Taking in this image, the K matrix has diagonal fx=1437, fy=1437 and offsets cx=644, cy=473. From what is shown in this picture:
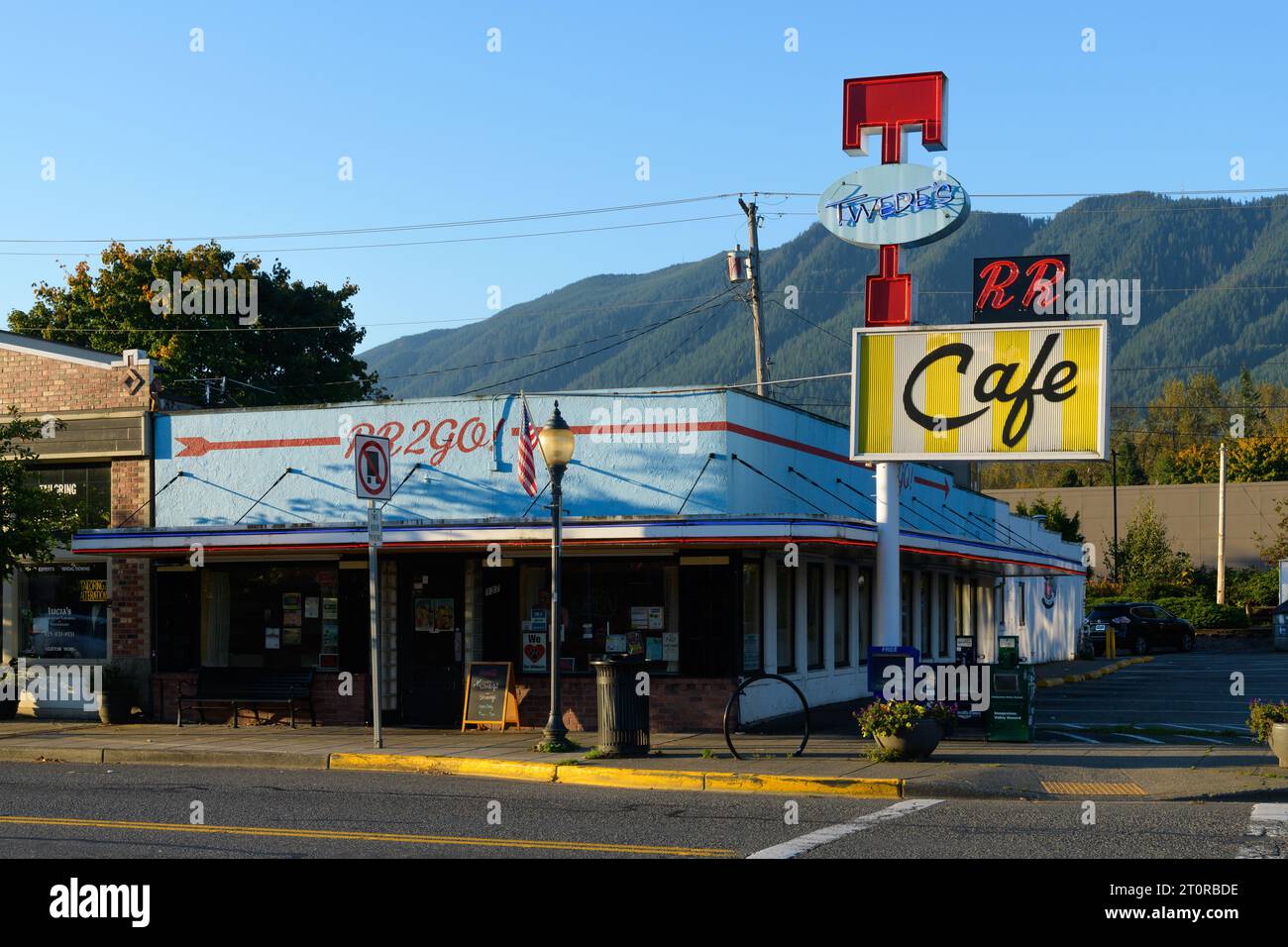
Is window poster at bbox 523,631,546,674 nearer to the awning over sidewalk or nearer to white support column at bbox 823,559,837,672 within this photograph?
the awning over sidewalk

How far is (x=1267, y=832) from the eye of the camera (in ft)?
38.4

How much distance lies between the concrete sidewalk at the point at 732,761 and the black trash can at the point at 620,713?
0.33 meters

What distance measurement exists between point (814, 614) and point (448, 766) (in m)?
8.51

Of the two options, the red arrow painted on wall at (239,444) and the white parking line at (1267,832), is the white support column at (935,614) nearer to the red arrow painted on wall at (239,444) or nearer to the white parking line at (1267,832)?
the red arrow painted on wall at (239,444)

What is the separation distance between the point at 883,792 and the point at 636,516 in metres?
6.02

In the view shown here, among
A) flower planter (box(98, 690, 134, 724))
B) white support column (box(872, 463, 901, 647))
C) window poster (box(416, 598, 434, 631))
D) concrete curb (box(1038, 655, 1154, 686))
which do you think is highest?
white support column (box(872, 463, 901, 647))

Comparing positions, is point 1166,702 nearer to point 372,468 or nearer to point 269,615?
point 372,468

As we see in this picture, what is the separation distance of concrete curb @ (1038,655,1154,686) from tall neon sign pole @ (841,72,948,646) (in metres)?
13.0

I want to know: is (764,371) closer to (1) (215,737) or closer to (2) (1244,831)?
(1) (215,737)

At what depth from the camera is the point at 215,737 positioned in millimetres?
20453

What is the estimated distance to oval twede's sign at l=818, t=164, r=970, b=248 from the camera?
1928 cm

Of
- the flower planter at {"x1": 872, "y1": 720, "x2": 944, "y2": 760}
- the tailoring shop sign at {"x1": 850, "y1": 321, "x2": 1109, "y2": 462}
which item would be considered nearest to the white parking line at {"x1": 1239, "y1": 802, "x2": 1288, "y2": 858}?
the flower planter at {"x1": 872, "y1": 720, "x2": 944, "y2": 760}
